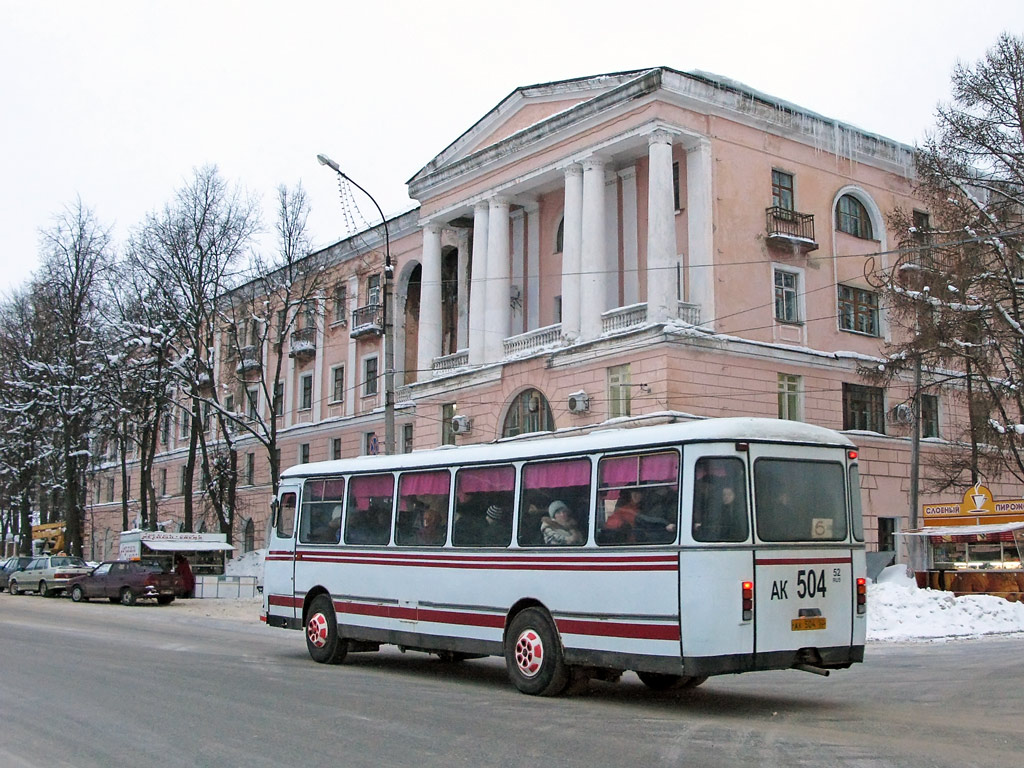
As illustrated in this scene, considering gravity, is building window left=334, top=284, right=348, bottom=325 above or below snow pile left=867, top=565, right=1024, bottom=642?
above

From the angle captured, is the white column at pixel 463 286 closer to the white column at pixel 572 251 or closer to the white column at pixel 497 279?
the white column at pixel 497 279

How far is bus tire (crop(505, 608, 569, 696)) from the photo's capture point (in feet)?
39.4

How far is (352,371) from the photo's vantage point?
51625 millimetres

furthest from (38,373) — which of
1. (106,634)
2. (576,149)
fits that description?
(106,634)

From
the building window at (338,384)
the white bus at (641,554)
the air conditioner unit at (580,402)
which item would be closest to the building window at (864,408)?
the air conditioner unit at (580,402)

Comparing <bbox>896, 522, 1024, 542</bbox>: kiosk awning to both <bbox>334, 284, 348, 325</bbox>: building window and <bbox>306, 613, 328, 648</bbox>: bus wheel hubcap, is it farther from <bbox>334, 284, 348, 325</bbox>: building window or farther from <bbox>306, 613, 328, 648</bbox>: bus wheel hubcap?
<bbox>334, 284, 348, 325</bbox>: building window

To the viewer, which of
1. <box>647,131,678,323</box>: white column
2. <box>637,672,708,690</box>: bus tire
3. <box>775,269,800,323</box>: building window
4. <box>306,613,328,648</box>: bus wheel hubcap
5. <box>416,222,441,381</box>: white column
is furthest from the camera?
<box>416,222,441,381</box>: white column

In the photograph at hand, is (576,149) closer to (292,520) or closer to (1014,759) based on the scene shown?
(292,520)

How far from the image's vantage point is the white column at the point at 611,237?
3706cm

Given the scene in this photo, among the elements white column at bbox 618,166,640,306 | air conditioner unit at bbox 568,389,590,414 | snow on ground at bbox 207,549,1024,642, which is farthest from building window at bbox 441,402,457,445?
snow on ground at bbox 207,549,1024,642

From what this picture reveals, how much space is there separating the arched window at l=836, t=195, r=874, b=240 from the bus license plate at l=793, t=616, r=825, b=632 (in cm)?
2846

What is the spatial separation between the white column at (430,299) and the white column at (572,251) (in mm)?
7918

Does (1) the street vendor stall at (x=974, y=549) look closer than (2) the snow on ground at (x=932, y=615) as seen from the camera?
No

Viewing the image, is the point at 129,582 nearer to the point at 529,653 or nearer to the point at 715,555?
the point at 529,653
